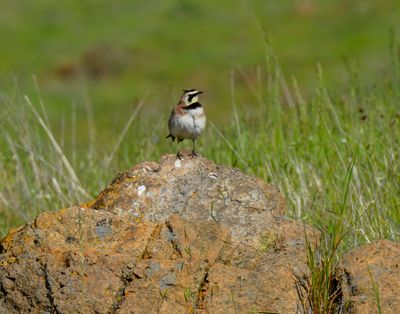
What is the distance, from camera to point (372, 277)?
446 centimetres

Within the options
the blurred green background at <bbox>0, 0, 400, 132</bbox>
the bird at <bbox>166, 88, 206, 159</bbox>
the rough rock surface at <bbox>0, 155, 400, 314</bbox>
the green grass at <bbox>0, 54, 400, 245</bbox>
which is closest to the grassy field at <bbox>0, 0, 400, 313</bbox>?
the green grass at <bbox>0, 54, 400, 245</bbox>

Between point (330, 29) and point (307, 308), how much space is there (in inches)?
1651

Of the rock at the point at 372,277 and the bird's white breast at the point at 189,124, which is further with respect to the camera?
the bird's white breast at the point at 189,124

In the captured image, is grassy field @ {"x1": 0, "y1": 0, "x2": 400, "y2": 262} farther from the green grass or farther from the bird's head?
the bird's head

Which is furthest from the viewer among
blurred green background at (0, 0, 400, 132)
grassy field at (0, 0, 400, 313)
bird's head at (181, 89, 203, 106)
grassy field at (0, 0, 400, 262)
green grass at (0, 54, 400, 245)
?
blurred green background at (0, 0, 400, 132)

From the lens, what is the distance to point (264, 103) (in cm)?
831


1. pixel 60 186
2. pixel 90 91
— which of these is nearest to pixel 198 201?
pixel 60 186

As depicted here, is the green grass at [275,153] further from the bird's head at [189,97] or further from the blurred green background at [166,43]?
the blurred green background at [166,43]

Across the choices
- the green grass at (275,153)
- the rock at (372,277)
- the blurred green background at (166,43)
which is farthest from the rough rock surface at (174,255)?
the blurred green background at (166,43)

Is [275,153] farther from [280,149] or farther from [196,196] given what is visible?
[196,196]

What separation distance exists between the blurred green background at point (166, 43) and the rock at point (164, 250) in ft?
101

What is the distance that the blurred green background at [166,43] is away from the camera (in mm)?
39906

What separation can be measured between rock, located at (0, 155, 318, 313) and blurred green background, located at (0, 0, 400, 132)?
30906 millimetres

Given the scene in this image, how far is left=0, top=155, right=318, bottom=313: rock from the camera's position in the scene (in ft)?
14.4
